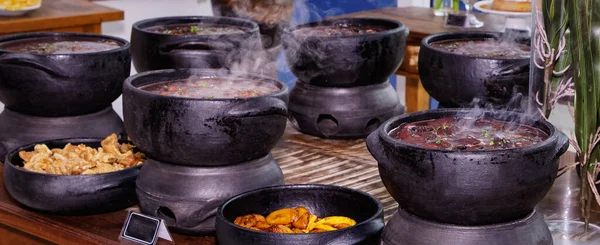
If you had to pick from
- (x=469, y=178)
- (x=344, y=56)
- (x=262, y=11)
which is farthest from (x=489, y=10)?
(x=469, y=178)

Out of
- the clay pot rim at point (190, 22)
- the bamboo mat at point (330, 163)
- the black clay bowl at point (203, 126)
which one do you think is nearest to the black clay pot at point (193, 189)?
the black clay bowl at point (203, 126)

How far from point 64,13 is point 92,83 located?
1955 mm

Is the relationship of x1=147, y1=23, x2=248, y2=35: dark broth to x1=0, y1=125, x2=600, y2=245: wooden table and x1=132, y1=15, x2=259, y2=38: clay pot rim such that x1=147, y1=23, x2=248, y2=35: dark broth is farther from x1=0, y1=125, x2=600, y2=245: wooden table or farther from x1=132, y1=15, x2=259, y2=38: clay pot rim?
x1=0, y1=125, x2=600, y2=245: wooden table

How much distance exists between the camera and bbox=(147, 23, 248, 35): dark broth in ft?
7.28

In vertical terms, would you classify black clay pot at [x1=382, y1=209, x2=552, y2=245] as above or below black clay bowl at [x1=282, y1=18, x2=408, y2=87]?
below

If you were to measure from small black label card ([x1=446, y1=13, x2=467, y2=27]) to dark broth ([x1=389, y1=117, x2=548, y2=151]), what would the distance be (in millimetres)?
2154

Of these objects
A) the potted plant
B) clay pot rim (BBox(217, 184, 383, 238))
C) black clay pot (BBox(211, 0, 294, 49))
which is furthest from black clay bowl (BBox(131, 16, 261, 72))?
black clay pot (BBox(211, 0, 294, 49))

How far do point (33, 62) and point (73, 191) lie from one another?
1.14ft

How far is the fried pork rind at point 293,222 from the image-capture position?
1.50m

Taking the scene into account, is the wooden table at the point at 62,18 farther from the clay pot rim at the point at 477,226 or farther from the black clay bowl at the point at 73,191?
the clay pot rim at the point at 477,226

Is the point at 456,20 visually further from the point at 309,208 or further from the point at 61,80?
the point at 309,208

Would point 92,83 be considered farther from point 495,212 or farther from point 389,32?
point 495,212

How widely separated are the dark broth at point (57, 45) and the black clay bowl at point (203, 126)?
0.43m

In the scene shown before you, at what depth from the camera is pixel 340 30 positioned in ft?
7.70
